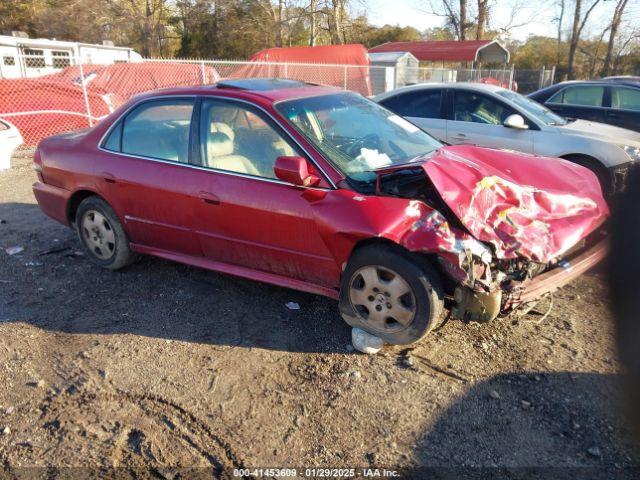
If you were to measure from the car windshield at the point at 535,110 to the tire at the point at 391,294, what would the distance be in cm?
452

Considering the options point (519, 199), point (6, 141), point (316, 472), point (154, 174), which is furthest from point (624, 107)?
point (6, 141)

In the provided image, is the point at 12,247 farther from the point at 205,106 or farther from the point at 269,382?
the point at 269,382

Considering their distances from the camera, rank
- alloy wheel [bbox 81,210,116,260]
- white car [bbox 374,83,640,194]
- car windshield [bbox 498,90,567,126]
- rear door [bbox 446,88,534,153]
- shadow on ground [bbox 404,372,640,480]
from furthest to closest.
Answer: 1. car windshield [bbox 498,90,567,126]
2. rear door [bbox 446,88,534,153]
3. white car [bbox 374,83,640,194]
4. alloy wheel [bbox 81,210,116,260]
5. shadow on ground [bbox 404,372,640,480]

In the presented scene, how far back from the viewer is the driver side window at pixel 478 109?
7004mm

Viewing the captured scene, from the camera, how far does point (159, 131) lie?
14.6ft

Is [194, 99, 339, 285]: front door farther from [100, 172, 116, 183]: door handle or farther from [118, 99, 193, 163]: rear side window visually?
[100, 172, 116, 183]: door handle

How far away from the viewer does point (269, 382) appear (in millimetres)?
3273

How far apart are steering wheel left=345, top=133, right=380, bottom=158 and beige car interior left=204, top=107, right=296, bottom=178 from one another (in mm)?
446

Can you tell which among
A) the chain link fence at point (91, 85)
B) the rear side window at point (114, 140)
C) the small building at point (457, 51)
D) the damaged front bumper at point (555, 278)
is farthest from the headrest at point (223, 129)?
the small building at point (457, 51)

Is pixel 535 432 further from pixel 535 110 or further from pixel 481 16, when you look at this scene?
pixel 481 16

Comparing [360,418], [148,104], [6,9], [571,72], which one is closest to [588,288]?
[360,418]

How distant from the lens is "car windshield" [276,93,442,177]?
3.76 metres

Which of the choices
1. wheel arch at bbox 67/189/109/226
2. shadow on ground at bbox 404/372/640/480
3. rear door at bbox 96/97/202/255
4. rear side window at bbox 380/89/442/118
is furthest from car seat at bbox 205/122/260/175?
rear side window at bbox 380/89/442/118

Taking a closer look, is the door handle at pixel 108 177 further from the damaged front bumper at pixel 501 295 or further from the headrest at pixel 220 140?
the damaged front bumper at pixel 501 295
